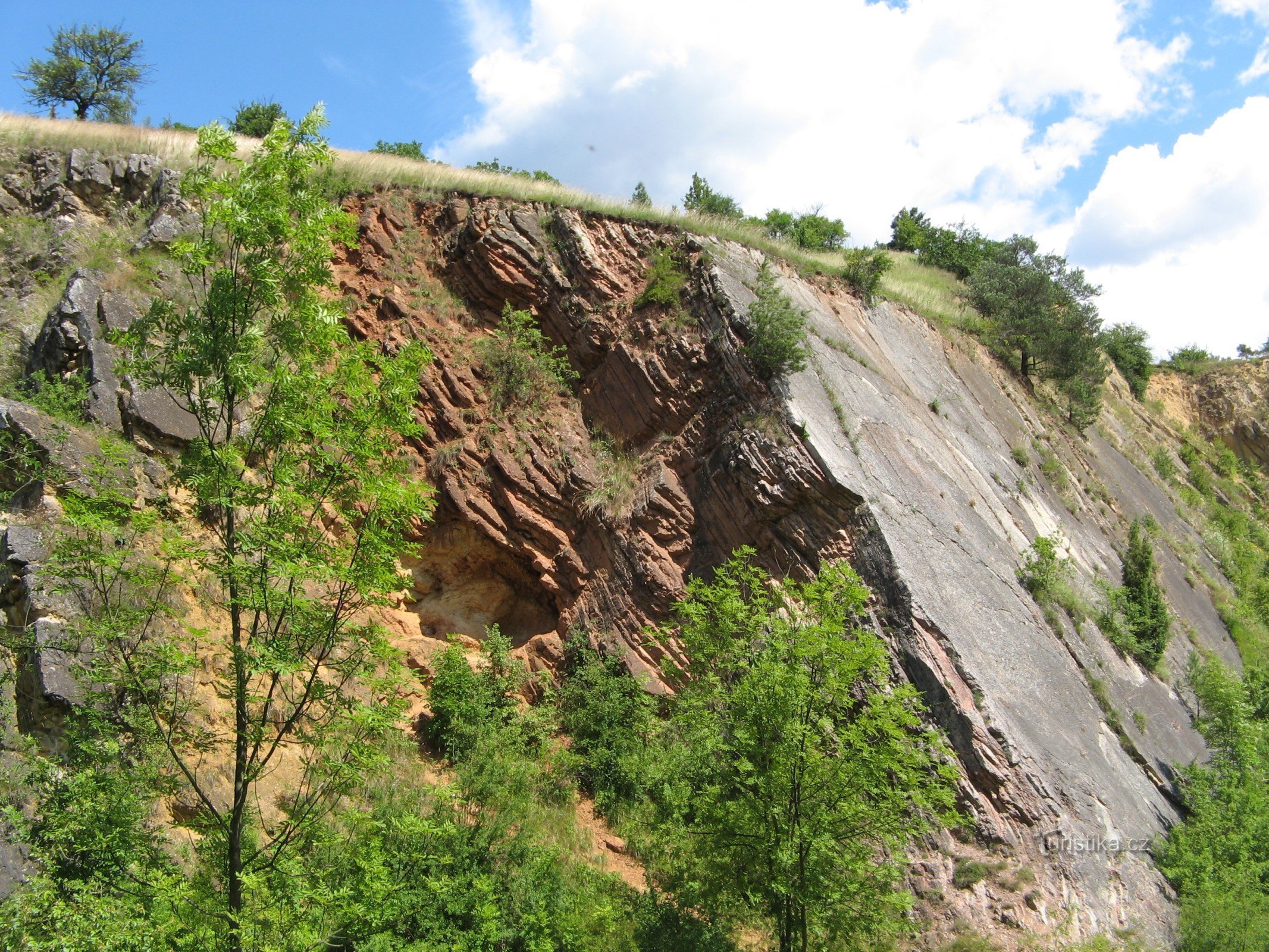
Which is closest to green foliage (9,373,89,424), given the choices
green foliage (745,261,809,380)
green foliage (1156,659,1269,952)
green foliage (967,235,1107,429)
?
green foliage (745,261,809,380)

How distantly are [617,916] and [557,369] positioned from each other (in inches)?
404

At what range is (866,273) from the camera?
67.2ft

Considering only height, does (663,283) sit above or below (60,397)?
above

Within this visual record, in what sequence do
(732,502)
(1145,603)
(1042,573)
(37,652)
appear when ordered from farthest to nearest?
(1145,603)
(1042,573)
(732,502)
(37,652)

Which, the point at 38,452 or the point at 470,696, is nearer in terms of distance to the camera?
the point at 38,452

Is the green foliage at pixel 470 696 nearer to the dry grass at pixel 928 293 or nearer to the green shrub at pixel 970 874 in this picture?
the green shrub at pixel 970 874

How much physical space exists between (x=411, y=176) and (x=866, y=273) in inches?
456

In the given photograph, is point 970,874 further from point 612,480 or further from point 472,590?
point 472,590

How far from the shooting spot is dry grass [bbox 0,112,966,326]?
1662 cm

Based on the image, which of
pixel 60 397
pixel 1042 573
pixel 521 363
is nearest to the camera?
pixel 60 397

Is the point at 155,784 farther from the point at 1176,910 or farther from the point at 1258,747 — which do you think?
the point at 1258,747

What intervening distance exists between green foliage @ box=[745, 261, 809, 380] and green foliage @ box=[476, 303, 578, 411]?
3.87 m

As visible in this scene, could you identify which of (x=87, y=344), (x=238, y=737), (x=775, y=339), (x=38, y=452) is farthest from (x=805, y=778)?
(x=87, y=344)

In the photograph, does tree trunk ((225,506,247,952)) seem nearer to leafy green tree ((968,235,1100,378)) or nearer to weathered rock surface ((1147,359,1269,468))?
leafy green tree ((968,235,1100,378))
